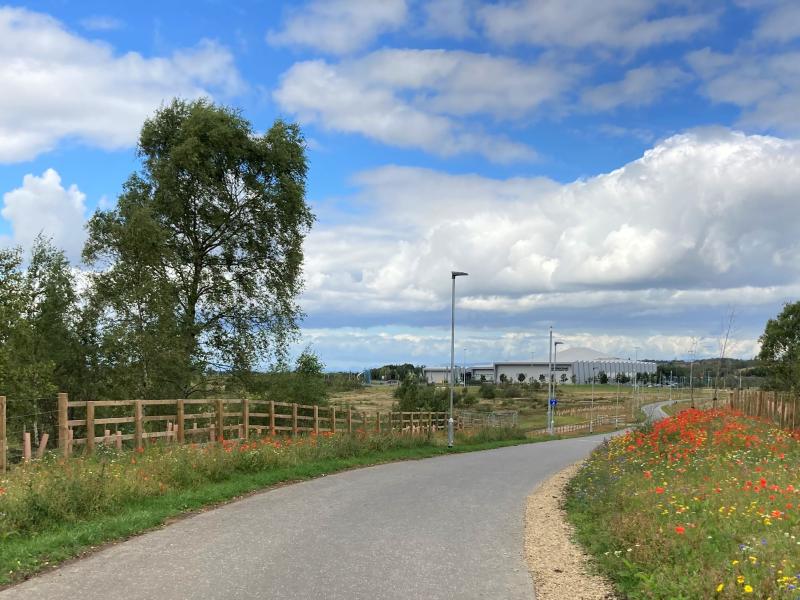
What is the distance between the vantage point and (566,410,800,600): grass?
584 cm

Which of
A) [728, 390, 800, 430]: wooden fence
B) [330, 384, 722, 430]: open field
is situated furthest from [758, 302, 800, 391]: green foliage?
[728, 390, 800, 430]: wooden fence

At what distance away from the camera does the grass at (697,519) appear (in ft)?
19.1

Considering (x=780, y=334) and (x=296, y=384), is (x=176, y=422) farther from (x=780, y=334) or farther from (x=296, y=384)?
(x=780, y=334)

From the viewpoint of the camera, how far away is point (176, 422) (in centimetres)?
1734

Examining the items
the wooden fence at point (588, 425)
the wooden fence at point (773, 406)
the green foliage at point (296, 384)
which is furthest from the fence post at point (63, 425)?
the wooden fence at point (588, 425)

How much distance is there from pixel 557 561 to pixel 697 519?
5.42 feet

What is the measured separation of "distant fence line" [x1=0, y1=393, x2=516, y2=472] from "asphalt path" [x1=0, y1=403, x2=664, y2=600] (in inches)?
154

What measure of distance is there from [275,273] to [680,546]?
78.3 feet

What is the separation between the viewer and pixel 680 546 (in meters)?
6.95

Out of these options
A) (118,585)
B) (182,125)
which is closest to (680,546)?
(118,585)

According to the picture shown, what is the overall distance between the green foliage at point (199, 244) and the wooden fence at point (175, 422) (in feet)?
8.34

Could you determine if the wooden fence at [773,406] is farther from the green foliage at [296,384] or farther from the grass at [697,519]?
the green foliage at [296,384]

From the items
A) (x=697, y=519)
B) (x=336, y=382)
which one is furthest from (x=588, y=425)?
(x=697, y=519)

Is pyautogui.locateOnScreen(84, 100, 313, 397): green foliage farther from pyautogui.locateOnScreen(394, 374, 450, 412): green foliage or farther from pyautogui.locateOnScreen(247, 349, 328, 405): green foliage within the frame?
pyautogui.locateOnScreen(394, 374, 450, 412): green foliage
